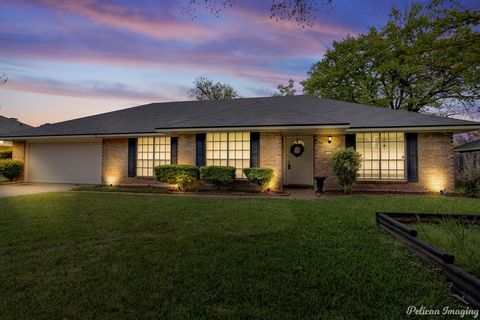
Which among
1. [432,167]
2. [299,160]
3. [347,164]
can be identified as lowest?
[432,167]

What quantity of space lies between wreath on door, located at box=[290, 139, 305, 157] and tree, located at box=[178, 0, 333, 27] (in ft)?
32.0

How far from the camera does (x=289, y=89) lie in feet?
117

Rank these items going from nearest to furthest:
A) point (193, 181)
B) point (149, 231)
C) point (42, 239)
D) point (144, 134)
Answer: point (42, 239) < point (149, 231) < point (193, 181) < point (144, 134)

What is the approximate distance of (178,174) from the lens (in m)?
11.8

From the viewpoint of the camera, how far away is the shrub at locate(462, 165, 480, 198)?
399 inches

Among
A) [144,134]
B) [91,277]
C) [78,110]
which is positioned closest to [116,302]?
[91,277]

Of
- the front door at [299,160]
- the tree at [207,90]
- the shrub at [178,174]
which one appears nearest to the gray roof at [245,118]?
the front door at [299,160]

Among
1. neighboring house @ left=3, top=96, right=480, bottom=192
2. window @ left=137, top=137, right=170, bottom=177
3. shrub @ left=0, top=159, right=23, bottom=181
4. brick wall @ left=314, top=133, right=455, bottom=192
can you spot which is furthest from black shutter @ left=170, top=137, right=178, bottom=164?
shrub @ left=0, top=159, right=23, bottom=181

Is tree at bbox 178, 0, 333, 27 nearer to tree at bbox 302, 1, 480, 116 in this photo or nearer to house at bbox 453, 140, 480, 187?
house at bbox 453, 140, 480, 187

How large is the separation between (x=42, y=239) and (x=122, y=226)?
55.0 inches

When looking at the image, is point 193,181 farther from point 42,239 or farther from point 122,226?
point 42,239

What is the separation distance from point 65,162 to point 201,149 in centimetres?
931

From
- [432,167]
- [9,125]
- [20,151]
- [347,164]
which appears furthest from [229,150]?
[9,125]

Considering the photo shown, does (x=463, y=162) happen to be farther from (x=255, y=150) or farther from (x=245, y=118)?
(x=245, y=118)
